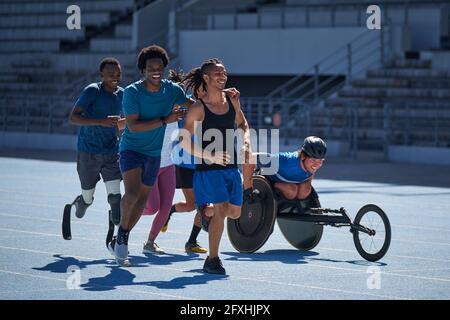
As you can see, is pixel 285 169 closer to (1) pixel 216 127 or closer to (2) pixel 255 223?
(2) pixel 255 223

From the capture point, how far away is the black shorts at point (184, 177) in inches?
517

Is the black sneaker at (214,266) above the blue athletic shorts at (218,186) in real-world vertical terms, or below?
below

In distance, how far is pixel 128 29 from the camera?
3997cm

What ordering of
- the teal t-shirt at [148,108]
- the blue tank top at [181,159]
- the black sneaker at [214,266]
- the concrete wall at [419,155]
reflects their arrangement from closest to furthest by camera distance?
the black sneaker at [214,266], the teal t-shirt at [148,108], the blue tank top at [181,159], the concrete wall at [419,155]

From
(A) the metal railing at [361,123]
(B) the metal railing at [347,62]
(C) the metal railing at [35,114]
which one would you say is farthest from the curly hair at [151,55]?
Result: (C) the metal railing at [35,114]

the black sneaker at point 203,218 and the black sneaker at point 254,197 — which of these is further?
the black sneaker at point 254,197

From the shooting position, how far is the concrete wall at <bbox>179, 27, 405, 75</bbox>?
114 ft

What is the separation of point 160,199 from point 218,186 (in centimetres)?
169

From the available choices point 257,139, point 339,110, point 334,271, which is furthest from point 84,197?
point 339,110

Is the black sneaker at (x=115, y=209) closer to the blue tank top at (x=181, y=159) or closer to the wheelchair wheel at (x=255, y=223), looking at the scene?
the blue tank top at (x=181, y=159)

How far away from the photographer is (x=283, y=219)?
13.1 m

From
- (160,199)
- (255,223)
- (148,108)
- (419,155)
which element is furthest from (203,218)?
(419,155)

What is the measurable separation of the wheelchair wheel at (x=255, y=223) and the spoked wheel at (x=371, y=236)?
32.1 inches
